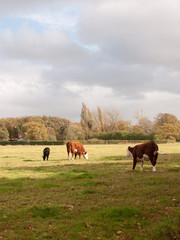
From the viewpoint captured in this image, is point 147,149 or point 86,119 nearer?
point 147,149

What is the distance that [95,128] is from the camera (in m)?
112

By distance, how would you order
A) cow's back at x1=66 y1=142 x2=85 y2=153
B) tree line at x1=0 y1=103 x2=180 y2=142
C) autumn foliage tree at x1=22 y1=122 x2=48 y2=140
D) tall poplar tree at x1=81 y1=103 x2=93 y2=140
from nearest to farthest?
cow's back at x1=66 y1=142 x2=85 y2=153 < tree line at x1=0 y1=103 x2=180 y2=142 < autumn foliage tree at x1=22 y1=122 x2=48 y2=140 < tall poplar tree at x1=81 y1=103 x2=93 y2=140

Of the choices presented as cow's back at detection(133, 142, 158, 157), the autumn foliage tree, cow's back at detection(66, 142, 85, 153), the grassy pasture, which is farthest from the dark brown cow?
the autumn foliage tree

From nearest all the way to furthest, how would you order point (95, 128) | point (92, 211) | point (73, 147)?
point (92, 211)
point (73, 147)
point (95, 128)

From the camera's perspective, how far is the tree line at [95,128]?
295 feet

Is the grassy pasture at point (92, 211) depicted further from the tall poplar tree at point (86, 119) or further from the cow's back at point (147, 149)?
the tall poplar tree at point (86, 119)

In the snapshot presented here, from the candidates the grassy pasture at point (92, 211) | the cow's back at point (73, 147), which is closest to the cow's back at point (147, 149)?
the grassy pasture at point (92, 211)

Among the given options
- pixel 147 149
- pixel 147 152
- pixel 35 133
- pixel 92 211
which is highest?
pixel 35 133

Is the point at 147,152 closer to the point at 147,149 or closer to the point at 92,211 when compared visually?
the point at 147,149

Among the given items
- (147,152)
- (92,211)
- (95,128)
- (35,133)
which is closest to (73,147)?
(147,152)

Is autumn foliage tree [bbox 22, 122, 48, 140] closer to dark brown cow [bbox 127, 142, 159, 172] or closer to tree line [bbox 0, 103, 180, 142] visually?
tree line [bbox 0, 103, 180, 142]

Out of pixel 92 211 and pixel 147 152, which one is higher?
pixel 147 152

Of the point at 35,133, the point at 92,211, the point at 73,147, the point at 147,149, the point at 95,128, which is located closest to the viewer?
the point at 92,211

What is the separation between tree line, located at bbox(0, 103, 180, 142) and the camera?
8994cm
